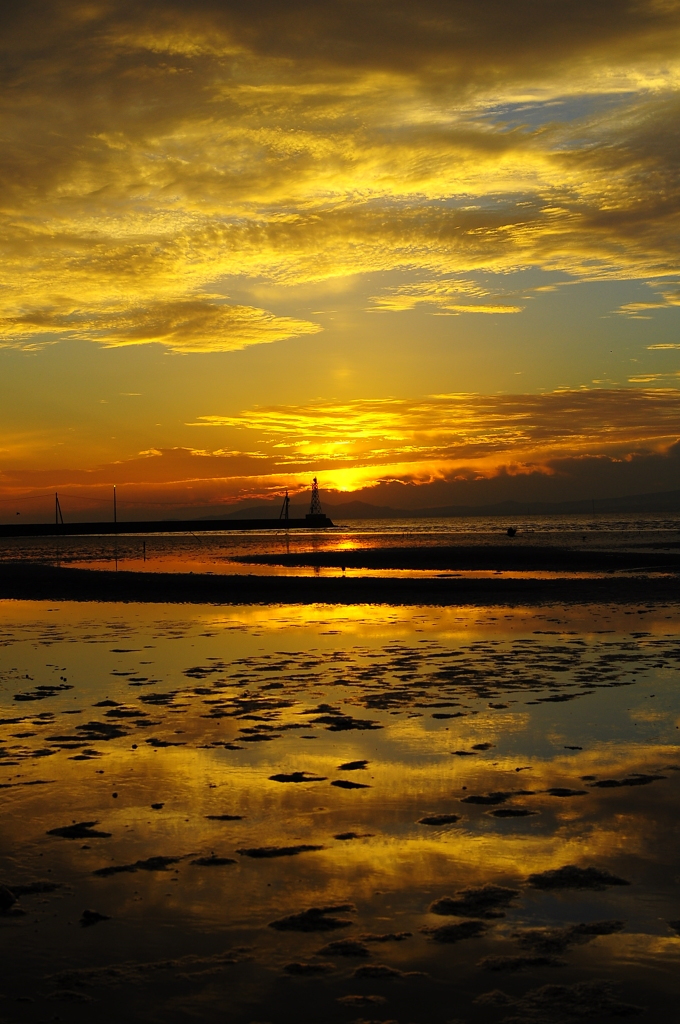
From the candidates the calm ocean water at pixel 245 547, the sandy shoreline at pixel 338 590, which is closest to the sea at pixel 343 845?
the sandy shoreline at pixel 338 590

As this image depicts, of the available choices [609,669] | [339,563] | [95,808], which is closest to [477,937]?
[95,808]

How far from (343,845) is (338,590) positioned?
30251mm

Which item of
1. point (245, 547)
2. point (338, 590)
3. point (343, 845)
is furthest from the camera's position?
point (245, 547)

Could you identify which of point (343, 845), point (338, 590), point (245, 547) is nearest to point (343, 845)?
point (343, 845)

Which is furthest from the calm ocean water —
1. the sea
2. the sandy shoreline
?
the sea

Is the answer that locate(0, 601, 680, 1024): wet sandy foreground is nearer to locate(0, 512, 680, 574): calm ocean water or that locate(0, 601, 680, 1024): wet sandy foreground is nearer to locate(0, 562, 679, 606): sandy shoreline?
locate(0, 562, 679, 606): sandy shoreline

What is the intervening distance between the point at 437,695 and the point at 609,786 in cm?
546

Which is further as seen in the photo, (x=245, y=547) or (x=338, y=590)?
(x=245, y=547)

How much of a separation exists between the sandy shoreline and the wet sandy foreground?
51.6 ft

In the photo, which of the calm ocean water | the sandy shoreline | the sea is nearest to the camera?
the sea

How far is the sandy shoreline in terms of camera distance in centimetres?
3400

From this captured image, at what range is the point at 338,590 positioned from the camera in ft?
128

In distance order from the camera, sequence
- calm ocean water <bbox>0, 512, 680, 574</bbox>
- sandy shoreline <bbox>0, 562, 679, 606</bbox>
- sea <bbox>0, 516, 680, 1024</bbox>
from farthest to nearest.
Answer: calm ocean water <bbox>0, 512, 680, 574</bbox>
sandy shoreline <bbox>0, 562, 679, 606</bbox>
sea <bbox>0, 516, 680, 1024</bbox>

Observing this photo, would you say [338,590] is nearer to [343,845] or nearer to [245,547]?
[343,845]
